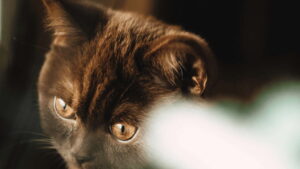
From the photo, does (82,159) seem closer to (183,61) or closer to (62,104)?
(62,104)

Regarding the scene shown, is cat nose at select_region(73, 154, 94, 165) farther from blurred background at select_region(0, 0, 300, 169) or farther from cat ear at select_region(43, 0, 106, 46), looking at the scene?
cat ear at select_region(43, 0, 106, 46)

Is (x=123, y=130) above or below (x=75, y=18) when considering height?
below

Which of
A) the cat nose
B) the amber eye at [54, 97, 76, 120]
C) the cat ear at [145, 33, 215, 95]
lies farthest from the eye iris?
the cat ear at [145, 33, 215, 95]

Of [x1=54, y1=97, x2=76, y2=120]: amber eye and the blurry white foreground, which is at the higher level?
[x1=54, y1=97, x2=76, y2=120]: amber eye

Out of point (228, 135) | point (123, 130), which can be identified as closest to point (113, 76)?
point (123, 130)

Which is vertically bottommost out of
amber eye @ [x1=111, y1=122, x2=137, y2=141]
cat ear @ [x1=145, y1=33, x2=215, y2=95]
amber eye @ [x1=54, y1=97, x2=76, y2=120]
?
amber eye @ [x1=111, y1=122, x2=137, y2=141]

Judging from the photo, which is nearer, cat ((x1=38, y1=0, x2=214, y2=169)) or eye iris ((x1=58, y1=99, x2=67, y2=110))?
cat ((x1=38, y1=0, x2=214, y2=169))

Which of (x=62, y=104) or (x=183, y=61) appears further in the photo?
(x=62, y=104)
